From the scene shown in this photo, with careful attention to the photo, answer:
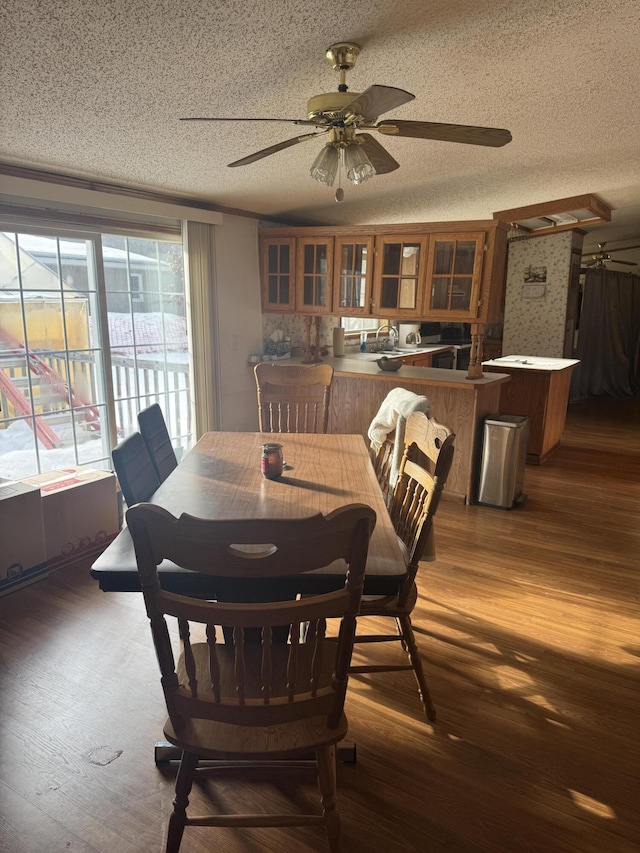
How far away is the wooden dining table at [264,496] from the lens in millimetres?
1520

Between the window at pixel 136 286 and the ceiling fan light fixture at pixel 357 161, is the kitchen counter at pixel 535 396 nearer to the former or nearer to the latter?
the window at pixel 136 286

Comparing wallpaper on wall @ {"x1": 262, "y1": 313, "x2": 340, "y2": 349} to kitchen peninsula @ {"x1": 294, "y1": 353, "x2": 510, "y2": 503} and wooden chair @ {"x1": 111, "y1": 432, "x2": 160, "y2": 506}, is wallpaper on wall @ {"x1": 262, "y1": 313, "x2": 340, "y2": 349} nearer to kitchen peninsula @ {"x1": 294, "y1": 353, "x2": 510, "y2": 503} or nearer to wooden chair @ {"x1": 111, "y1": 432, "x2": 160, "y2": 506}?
Answer: kitchen peninsula @ {"x1": 294, "y1": 353, "x2": 510, "y2": 503}

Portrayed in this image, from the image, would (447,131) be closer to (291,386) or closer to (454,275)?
(291,386)

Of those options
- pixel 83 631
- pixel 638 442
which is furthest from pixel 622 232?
pixel 83 631

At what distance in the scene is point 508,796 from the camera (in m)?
1.73

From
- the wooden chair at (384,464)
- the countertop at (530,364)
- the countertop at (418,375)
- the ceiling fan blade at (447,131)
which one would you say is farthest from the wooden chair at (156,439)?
the countertop at (530,364)

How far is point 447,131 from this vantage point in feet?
6.23

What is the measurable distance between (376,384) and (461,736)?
2.95 meters

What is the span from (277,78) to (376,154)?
0.62 m

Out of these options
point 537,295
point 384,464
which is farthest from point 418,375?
point 537,295

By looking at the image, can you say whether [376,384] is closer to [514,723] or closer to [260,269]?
[260,269]

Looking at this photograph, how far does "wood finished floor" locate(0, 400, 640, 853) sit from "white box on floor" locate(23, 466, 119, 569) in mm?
194

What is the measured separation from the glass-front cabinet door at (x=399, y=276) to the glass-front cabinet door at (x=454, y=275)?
84 mm

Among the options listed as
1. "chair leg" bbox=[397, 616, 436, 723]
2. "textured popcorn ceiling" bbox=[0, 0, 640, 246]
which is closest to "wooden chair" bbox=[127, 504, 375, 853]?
"chair leg" bbox=[397, 616, 436, 723]
